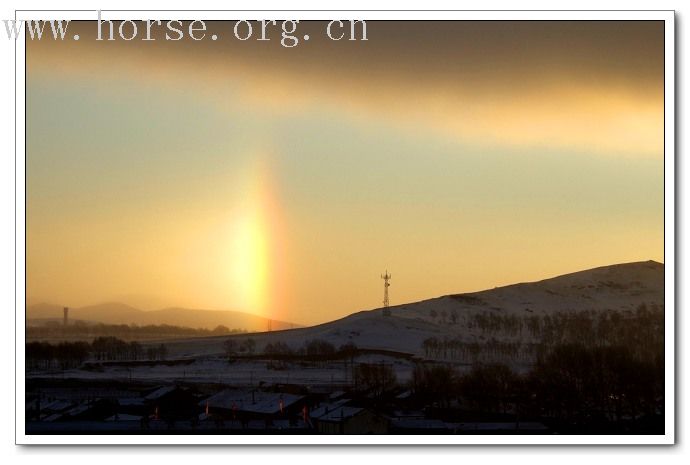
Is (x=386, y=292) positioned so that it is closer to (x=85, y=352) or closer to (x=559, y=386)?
(x=559, y=386)

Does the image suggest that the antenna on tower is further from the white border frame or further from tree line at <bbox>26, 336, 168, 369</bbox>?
tree line at <bbox>26, 336, 168, 369</bbox>

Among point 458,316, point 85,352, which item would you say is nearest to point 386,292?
point 458,316

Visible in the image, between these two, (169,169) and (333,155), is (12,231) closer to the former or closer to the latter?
(169,169)

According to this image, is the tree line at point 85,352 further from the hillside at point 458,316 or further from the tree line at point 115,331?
the hillside at point 458,316
